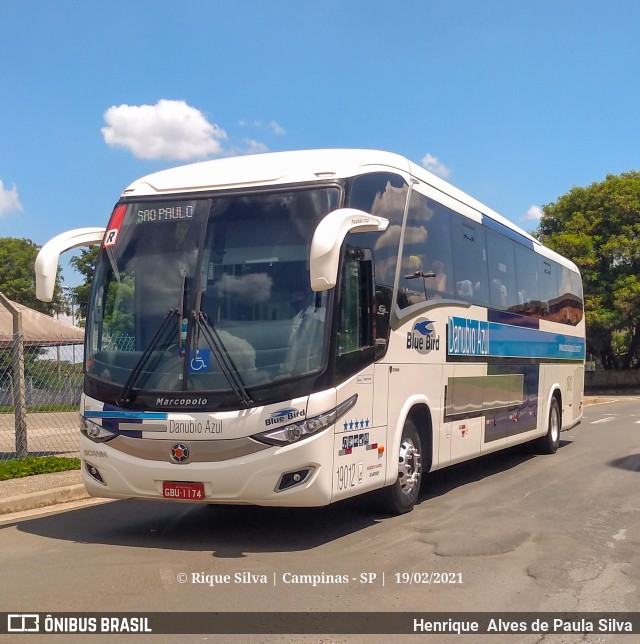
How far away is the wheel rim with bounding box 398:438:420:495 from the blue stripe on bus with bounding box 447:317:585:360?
5.23 feet

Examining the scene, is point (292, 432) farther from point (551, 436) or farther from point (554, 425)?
point (554, 425)

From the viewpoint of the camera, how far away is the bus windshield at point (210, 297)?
7039 mm

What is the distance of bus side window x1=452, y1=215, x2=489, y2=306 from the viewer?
10.3 meters

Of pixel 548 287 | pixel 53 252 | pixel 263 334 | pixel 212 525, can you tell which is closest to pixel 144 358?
pixel 263 334

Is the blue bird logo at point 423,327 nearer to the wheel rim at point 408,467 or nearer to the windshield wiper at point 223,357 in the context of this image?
the wheel rim at point 408,467

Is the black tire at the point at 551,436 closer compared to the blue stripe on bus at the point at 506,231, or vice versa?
the blue stripe on bus at the point at 506,231

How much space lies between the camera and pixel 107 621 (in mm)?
5137

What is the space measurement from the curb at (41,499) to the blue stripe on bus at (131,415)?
2274 mm

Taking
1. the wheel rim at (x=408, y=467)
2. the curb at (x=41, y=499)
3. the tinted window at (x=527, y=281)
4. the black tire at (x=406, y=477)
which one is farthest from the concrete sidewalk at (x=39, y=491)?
the tinted window at (x=527, y=281)

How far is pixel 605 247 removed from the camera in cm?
3875

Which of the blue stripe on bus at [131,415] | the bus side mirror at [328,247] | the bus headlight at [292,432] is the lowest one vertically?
the bus headlight at [292,432]

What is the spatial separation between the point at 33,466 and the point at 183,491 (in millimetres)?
4815

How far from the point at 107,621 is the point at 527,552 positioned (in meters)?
3.68

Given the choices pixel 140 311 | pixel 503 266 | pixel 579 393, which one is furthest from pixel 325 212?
pixel 579 393
